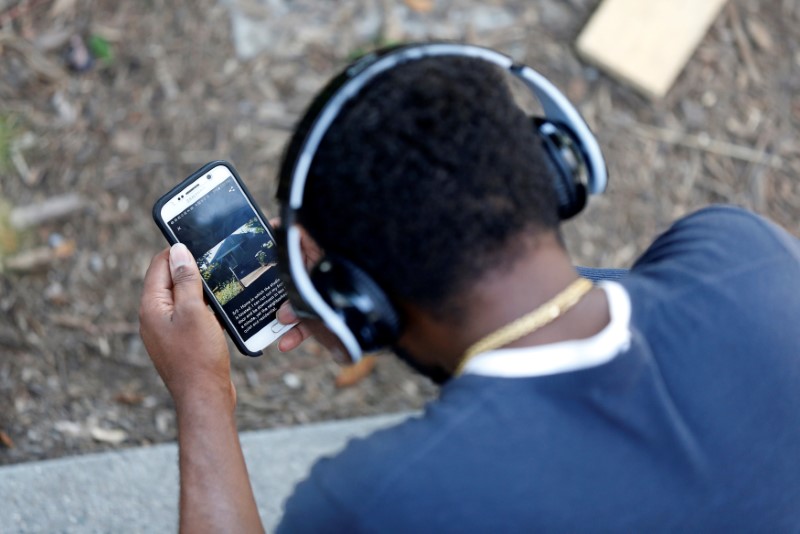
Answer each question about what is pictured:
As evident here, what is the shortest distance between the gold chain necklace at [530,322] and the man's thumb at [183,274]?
805 mm

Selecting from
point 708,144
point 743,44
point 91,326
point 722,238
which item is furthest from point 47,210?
point 743,44

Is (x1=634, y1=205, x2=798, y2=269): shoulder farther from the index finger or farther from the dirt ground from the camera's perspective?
the dirt ground

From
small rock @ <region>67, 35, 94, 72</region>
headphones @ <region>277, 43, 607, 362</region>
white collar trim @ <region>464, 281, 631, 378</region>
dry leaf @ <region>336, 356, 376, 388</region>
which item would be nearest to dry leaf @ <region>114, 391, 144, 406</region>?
dry leaf @ <region>336, 356, 376, 388</region>

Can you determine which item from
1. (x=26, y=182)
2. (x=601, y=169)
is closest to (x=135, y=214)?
(x=26, y=182)

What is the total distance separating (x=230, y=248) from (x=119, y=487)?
86 cm

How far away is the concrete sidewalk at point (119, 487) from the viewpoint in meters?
2.26

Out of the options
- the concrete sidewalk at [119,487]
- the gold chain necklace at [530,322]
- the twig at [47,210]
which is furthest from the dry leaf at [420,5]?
the gold chain necklace at [530,322]

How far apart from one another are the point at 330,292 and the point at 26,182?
192 cm

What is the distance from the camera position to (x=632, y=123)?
336cm

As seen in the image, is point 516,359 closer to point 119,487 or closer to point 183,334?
point 183,334

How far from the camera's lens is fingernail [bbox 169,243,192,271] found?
1858 mm

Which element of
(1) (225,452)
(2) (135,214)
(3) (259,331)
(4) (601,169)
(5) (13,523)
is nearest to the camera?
(4) (601,169)

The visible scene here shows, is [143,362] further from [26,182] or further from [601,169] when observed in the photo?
[601,169]

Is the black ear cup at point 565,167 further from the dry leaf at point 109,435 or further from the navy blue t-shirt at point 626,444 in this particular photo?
the dry leaf at point 109,435
